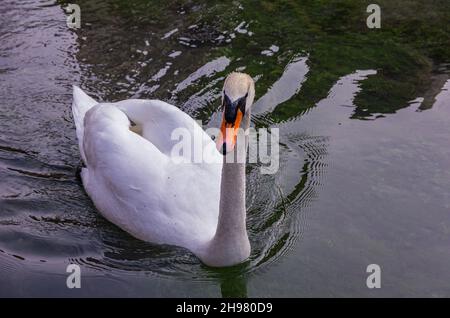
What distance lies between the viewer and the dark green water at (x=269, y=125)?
5.34 m

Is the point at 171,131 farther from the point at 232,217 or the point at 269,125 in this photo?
the point at 269,125

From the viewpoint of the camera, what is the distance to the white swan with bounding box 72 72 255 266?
4.89 metres

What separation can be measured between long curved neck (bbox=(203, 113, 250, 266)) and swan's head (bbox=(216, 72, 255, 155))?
13 cm

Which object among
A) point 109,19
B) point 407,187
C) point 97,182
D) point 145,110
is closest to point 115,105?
Result: point 145,110

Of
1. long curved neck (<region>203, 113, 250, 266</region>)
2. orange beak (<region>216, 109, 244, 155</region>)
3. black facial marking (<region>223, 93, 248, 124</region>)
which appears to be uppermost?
black facial marking (<region>223, 93, 248, 124</region>)

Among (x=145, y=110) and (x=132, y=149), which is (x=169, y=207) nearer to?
(x=132, y=149)

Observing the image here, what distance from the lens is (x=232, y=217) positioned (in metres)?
5.03

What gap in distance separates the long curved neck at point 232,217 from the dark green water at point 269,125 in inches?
6.3

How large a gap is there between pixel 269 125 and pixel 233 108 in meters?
3.03

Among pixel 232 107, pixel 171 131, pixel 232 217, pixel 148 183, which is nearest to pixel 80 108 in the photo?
pixel 171 131

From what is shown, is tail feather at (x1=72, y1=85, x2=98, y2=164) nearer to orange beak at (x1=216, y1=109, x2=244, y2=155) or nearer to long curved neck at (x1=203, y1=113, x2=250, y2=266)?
long curved neck at (x1=203, y1=113, x2=250, y2=266)

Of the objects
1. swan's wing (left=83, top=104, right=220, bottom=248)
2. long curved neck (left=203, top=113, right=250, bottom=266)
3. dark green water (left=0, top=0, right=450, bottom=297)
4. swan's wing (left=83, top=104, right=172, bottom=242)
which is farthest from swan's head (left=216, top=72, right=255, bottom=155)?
dark green water (left=0, top=0, right=450, bottom=297)

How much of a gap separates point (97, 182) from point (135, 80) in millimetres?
2320

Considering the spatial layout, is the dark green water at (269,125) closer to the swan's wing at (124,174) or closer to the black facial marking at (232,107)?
the swan's wing at (124,174)
